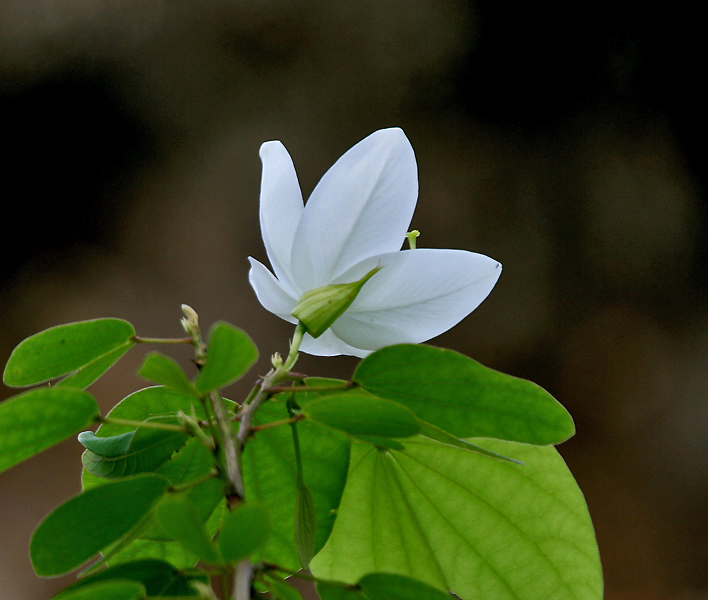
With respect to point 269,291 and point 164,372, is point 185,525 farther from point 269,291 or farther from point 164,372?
point 269,291

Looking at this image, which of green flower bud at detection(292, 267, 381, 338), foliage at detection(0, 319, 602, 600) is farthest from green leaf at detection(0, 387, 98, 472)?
green flower bud at detection(292, 267, 381, 338)

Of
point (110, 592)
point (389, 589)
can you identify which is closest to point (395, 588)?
point (389, 589)

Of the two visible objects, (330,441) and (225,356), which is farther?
(330,441)

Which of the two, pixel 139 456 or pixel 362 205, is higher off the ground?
pixel 362 205

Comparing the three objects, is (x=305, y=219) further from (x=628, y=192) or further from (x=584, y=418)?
(x=628, y=192)

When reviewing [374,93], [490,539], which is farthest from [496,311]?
[490,539]
